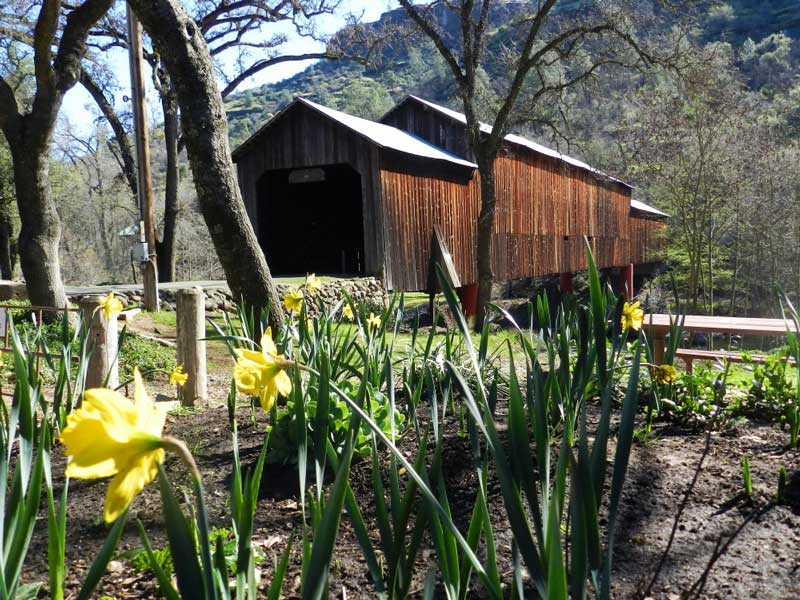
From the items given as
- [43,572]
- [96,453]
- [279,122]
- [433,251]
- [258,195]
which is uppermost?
[279,122]

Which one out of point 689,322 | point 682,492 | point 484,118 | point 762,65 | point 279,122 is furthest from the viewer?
point 762,65

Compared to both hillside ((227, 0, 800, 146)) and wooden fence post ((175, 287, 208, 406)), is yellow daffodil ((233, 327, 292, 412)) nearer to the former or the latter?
wooden fence post ((175, 287, 208, 406))

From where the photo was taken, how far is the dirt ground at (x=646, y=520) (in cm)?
149

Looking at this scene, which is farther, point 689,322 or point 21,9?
point 21,9

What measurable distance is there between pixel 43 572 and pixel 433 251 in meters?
1.24

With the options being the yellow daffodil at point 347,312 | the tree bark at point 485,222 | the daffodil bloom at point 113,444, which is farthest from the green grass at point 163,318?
the daffodil bloom at point 113,444

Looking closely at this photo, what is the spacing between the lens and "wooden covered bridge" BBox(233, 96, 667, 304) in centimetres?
1233

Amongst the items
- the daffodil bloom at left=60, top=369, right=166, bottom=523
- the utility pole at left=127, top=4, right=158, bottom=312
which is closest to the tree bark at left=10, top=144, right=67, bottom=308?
the utility pole at left=127, top=4, right=158, bottom=312

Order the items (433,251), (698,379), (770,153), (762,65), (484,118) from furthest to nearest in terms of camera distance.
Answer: (762,65) → (770,153) → (484,118) → (698,379) → (433,251)

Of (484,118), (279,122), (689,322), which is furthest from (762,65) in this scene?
(689,322)

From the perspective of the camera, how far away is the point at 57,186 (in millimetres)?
22031

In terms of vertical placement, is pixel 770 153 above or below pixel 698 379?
above

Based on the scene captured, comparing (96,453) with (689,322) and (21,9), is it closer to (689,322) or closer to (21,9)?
(689,322)

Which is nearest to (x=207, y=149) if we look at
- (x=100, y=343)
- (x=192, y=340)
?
(x=192, y=340)
